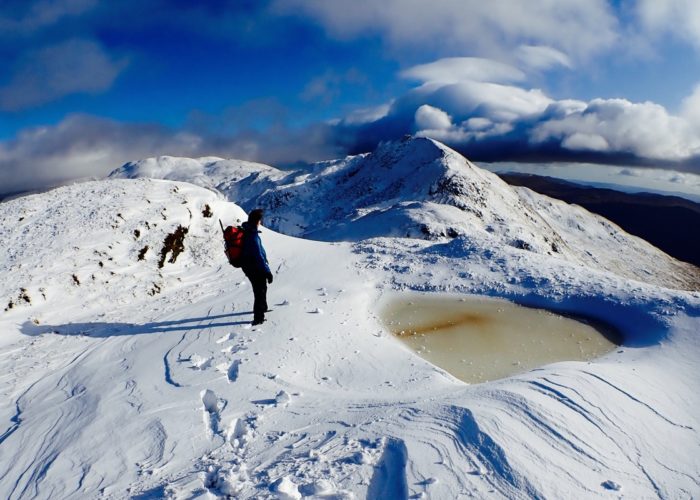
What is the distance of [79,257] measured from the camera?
13.0m

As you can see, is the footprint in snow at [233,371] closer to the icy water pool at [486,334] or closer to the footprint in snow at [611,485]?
the icy water pool at [486,334]

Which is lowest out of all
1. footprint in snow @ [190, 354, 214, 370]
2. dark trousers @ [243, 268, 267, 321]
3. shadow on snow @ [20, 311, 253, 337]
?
shadow on snow @ [20, 311, 253, 337]

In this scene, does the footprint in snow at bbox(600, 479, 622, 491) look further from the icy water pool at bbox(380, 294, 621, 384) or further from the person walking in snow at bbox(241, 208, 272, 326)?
the person walking in snow at bbox(241, 208, 272, 326)

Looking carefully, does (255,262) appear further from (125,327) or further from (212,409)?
(212,409)

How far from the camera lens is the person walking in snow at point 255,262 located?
9.88 metres

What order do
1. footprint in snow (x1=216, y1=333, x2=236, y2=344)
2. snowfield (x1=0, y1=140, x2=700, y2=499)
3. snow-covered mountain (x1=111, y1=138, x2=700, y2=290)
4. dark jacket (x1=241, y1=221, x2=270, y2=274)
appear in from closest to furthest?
snowfield (x1=0, y1=140, x2=700, y2=499), footprint in snow (x1=216, y1=333, x2=236, y2=344), dark jacket (x1=241, y1=221, x2=270, y2=274), snow-covered mountain (x1=111, y1=138, x2=700, y2=290)

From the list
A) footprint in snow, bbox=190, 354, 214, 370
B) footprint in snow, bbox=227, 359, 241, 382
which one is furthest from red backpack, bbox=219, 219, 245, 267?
footprint in snow, bbox=227, 359, 241, 382

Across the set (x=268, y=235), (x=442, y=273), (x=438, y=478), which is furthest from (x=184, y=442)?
(x=268, y=235)

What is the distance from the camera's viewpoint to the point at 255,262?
394 inches

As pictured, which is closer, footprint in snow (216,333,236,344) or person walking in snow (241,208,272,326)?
footprint in snow (216,333,236,344)

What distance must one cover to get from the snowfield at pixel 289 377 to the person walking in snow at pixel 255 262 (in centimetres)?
47

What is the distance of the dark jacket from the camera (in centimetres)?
997

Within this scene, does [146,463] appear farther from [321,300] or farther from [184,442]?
[321,300]

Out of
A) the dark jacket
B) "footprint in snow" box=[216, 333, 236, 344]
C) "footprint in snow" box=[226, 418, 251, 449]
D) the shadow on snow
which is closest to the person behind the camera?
"footprint in snow" box=[226, 418, 251, 449]
